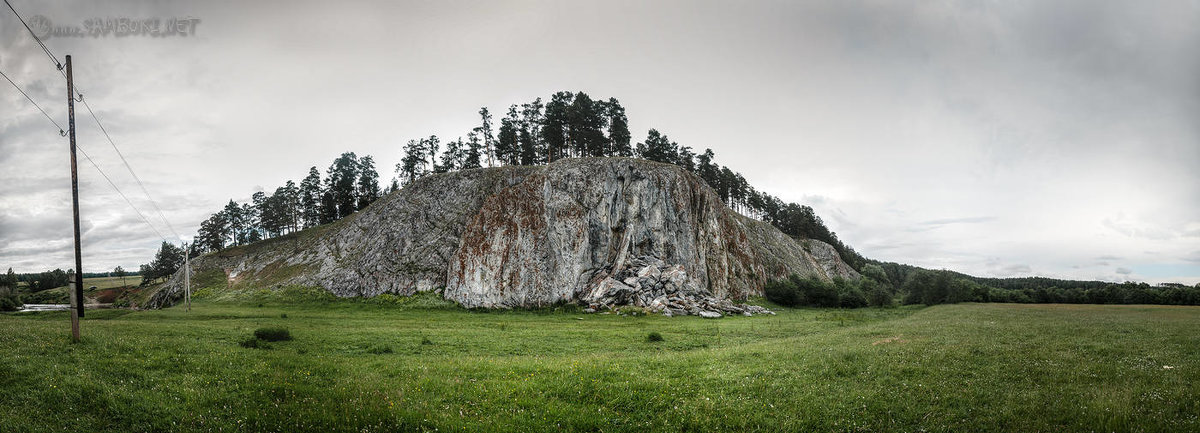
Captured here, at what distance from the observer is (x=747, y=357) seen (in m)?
17.1

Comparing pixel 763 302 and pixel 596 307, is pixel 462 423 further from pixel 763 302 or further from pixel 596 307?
pixel 763 302

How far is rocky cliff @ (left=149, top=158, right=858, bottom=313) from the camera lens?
55531 millimetres

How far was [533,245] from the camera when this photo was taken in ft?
189

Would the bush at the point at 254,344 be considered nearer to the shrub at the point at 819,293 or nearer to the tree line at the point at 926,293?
the tree line at the point at 926,293

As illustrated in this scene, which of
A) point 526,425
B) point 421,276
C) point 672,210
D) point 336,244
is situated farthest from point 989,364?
point 336,244

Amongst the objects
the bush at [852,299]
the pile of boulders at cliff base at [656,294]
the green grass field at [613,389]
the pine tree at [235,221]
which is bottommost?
the bush at [852,299]

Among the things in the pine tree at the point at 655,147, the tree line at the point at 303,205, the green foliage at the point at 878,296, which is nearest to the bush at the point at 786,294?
the green foliage at the point at 878,296

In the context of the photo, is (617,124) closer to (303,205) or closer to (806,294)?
(806,294)

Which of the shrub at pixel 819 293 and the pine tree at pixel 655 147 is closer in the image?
the shrub at pixel 819 293

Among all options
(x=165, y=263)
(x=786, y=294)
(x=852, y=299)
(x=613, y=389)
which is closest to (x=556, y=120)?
(x=786, y=294)

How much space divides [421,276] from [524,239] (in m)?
17.1

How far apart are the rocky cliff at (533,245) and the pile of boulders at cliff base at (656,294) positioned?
0.19m

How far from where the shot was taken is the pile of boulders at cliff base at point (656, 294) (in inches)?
1881

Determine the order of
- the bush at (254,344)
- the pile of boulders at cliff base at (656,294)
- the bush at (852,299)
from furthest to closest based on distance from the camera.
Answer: the bush at (852,299)
the pile of boulders at cliff base at (656,294)
the bush at (254,344)
